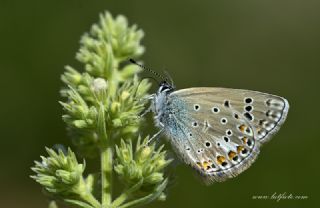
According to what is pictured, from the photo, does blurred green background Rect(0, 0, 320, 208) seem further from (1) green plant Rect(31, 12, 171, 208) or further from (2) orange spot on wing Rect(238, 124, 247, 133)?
(1) green plant Rect(31, 12, 171, 208)

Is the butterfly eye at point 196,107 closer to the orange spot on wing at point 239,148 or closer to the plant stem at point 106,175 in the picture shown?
the orange spot on wing at point 239,148

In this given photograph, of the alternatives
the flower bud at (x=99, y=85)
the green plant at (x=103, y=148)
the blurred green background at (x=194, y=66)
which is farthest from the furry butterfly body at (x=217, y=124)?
the blurred green background at (x=194, y=66)

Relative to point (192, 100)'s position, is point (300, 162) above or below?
below

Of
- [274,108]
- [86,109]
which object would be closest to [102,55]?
[86,109]

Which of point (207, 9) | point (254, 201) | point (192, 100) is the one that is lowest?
point (254, 201)

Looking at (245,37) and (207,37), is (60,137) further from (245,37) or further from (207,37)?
(245,37)

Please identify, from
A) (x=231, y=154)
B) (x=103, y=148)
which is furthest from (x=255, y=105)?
(x=103, y=148)

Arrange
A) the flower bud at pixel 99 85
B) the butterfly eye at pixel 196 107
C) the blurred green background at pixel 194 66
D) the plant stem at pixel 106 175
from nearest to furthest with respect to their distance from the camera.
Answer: the plant stem at pixel 106 175, the flower bud at pixel 99 85, the butterfly eye at pixel 196 107, the blurred green background at pixel 194 66
